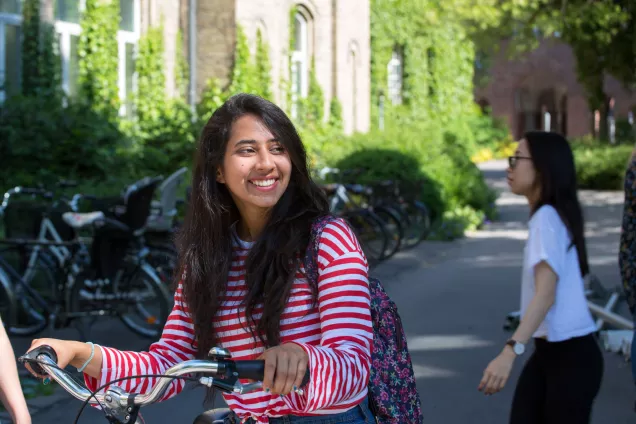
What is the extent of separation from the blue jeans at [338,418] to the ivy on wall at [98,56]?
516 inches

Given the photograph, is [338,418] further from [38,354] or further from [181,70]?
[181,70]

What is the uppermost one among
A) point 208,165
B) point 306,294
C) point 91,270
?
point 208,165

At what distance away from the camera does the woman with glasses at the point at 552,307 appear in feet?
12.5

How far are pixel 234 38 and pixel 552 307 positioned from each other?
1492 cm

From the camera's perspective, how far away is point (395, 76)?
29734 mm

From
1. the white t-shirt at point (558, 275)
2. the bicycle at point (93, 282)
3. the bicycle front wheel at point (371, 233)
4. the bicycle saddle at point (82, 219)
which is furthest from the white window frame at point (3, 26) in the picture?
the white t-shirt at point (558, 275)

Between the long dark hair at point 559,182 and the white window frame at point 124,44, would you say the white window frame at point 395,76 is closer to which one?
the white window frame at point 124,44

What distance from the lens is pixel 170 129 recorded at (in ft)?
54.7

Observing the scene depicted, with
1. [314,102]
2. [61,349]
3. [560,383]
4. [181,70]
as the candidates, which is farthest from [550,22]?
[61,349]

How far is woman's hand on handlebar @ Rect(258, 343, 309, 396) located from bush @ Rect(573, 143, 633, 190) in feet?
99.0

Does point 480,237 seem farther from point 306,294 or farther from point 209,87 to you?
point 306,294

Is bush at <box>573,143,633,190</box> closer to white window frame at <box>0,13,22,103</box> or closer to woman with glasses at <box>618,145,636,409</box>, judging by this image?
white window frame at <box>0,13,22,103</box>

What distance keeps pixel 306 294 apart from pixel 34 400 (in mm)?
4753

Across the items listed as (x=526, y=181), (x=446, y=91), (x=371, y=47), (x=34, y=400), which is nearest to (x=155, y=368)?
(x=526, y=181)
